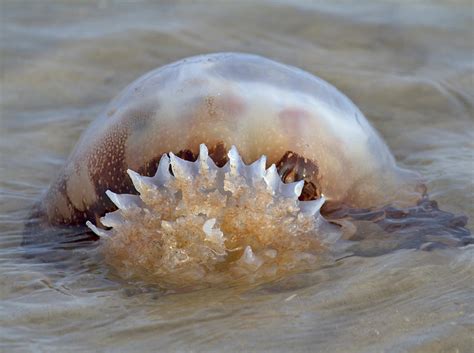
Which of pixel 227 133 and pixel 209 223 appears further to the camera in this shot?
pixel 227 133

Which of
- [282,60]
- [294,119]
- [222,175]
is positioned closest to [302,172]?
[294,119]

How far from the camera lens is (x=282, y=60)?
4562 millimetres

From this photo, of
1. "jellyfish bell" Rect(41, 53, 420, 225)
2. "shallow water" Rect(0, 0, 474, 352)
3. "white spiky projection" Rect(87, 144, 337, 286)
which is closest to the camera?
"shallow water" Rect(0, 0, 474, 352)

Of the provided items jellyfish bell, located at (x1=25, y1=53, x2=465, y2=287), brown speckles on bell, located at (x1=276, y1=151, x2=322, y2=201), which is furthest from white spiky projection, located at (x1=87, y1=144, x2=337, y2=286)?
brown speckles on bell, located at (x1=276, y1=151, x2=322, y2=201)

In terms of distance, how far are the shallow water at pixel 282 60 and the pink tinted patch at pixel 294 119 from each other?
0.42 metres

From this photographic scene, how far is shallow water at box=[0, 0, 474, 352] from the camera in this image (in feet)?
6.95

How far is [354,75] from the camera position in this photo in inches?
172

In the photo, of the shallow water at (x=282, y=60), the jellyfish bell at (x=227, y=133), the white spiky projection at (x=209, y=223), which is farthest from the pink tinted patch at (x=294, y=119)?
the shallow water at (x=282, y=60)

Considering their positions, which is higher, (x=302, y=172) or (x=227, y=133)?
(x=227, y=133)

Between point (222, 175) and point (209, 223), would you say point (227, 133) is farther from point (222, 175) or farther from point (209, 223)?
point (209, 223)

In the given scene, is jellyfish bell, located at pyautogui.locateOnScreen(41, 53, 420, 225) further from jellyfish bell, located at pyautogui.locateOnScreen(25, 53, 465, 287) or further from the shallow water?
the shallow water

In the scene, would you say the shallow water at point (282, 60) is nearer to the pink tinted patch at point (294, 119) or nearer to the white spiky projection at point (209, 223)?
the white spiky projection at point (209, 223)

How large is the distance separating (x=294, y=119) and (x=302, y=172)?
159 mm

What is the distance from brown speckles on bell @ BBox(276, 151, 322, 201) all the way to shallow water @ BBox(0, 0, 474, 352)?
252 millimetres
